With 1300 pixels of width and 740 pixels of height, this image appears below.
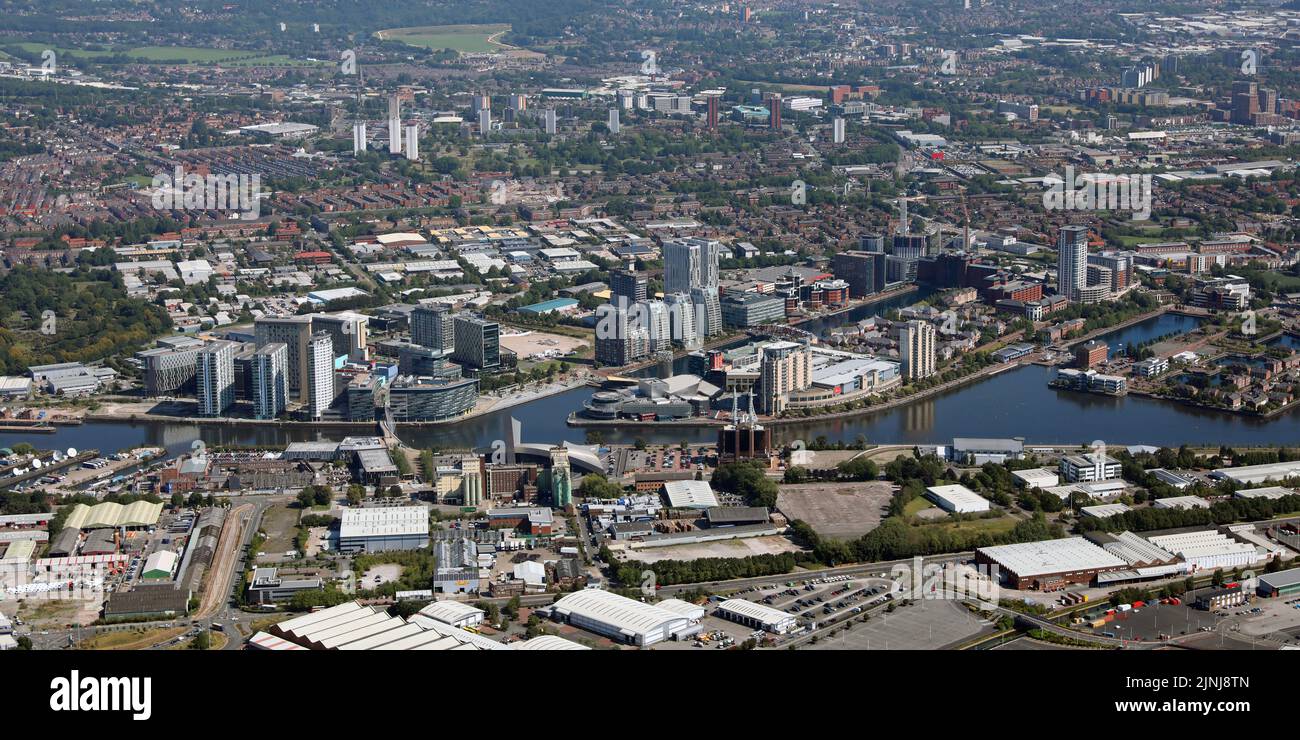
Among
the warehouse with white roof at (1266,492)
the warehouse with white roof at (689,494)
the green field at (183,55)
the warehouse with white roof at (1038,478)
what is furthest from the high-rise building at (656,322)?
the green field at (183,55)

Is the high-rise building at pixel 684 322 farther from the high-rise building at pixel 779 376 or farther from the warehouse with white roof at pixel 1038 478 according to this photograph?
the warehouse with white roof at pixel 1038 478

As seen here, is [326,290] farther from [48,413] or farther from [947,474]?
[947,474]

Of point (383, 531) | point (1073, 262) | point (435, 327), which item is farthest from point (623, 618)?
point (1073, 262)

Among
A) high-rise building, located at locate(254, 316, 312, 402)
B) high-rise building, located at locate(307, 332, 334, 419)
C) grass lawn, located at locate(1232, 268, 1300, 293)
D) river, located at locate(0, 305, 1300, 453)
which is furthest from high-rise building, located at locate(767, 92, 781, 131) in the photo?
high-rise building, located at locate(307, 332, 334, 419)

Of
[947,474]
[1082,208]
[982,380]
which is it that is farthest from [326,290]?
Result: [1082,208]
